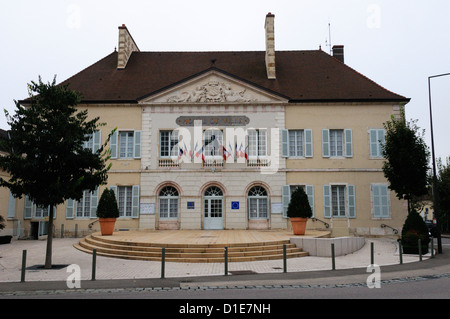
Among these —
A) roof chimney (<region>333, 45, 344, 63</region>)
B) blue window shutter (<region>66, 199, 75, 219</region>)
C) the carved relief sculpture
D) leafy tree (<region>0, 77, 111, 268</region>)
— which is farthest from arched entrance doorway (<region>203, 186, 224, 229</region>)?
roof chimney (<region>333, 45, 344, 63</region>)

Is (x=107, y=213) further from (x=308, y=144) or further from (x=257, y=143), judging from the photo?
(x=308, y=144)

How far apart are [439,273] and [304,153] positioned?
37.3ft

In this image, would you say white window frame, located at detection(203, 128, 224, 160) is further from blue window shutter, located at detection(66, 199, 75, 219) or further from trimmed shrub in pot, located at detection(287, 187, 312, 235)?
blue window shutter, located at detection(66, 199, 75, 219)

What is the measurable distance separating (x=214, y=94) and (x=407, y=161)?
10.6 meters

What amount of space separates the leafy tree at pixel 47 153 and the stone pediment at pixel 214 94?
930 centimetres

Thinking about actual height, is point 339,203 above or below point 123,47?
below

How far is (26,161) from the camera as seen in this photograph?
39.9 feet

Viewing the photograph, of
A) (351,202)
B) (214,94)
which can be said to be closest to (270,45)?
(214,94)

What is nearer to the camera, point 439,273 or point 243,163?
point 439,273

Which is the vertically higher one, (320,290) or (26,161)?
(26,161)

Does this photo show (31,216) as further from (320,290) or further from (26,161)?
(320,290)

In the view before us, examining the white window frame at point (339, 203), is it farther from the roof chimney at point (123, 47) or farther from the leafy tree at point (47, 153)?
the roof chimney at point (123, 47)

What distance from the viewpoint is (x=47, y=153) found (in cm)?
1223
